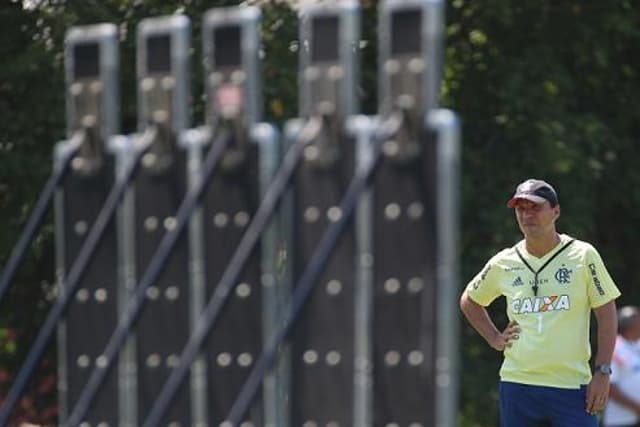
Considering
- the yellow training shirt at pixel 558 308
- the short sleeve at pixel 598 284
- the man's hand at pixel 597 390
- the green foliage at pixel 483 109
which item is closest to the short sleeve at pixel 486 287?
the yellow training shirt at pixel 558 308

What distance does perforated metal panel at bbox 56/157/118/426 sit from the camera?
6.26 meters

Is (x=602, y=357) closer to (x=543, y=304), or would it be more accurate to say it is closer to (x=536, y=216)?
(x=543, y=304)

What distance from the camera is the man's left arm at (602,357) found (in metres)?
8.45

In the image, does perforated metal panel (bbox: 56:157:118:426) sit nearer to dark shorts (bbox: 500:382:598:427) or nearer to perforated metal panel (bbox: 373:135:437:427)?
perforated metal panel (bbox: 373:135:437:427)

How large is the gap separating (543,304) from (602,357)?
13.2 inches

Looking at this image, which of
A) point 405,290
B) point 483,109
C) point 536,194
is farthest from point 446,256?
point 483,109

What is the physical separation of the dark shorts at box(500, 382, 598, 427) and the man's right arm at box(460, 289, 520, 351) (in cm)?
19

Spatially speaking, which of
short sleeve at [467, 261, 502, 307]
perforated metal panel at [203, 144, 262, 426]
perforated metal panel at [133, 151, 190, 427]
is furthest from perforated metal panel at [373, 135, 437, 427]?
short sleeve at [467, 261, 502, 307]

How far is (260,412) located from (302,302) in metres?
0.71

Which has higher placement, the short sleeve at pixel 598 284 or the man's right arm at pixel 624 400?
the short sleeve at pixel 598 284

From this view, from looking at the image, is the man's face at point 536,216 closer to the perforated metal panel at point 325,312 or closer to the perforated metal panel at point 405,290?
the perforated metal panel at point 325,312

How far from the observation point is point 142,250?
6.22 m

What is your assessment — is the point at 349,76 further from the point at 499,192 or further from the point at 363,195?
the point at 499,192

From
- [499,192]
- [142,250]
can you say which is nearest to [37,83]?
[499,192]
